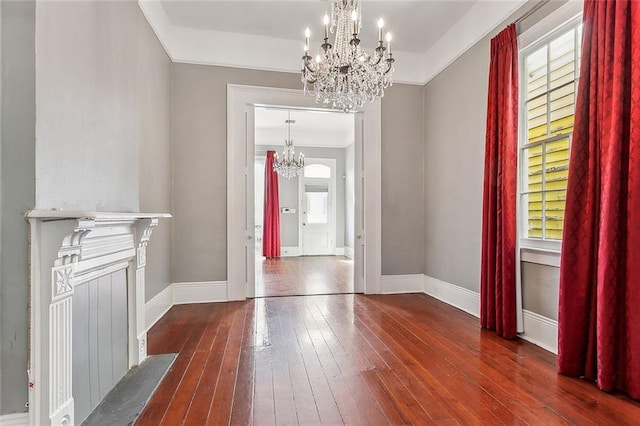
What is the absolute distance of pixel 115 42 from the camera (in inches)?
87.2

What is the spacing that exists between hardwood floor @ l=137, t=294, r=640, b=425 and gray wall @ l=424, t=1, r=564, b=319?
0.65 m

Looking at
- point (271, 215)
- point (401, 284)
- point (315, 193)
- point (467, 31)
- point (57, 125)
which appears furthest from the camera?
point (315, 193)

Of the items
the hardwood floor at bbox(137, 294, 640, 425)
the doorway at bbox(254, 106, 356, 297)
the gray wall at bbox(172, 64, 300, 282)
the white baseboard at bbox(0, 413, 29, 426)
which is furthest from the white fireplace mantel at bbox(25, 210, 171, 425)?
the doorway at bbox(254, 106, 356, 297)

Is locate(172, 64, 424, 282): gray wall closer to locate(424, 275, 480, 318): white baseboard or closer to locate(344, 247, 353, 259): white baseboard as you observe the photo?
locate(424, 275, 480, 318): white baseboard

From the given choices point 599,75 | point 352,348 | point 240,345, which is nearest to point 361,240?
point 352,348

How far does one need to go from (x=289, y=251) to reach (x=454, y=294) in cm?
545

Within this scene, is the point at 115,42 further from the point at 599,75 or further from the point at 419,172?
the point at 419,172

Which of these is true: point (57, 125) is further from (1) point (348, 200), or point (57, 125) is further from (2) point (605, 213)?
(1) point (348, 200)

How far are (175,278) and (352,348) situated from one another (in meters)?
2.45

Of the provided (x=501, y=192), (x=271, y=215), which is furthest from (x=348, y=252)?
(x=501, y=192)

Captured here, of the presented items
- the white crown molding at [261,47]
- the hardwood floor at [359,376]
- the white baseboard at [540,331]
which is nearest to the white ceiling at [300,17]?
the white crown molding at [261,47]

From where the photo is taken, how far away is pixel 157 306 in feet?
11.2

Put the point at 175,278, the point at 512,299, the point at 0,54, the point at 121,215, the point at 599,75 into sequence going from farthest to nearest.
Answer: the point at 175,278, the point at 512,299, the point at 599,75, the point at 121,215, the point at 0,54

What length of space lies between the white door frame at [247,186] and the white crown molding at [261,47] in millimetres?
346
